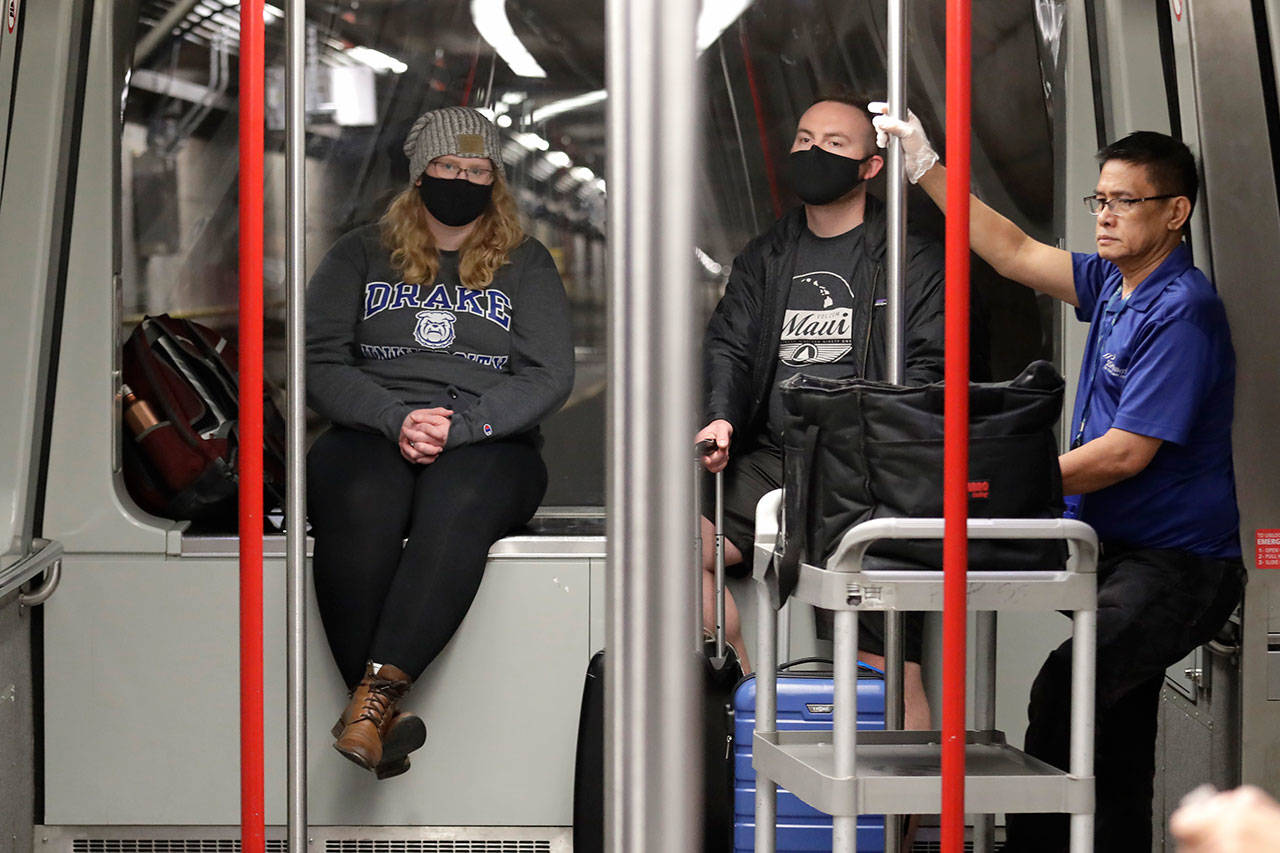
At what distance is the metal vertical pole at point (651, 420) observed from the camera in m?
0.97

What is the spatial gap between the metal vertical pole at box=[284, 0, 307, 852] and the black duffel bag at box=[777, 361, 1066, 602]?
A: 677 mm

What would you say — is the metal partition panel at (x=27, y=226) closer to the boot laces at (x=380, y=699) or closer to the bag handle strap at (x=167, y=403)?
the bag handle strap at (x=167, y=403)

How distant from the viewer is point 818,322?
129 inches

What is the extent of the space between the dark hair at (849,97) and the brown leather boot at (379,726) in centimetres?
154

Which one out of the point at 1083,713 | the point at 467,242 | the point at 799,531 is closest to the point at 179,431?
the point at 467,242

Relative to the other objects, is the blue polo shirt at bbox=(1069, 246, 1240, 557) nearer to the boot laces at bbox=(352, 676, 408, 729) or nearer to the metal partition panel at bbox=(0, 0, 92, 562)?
the boot laces at bbox=(352, 676, 408, 729)

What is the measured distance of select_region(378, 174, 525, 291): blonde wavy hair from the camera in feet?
11.3

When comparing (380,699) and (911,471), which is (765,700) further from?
(380,699)

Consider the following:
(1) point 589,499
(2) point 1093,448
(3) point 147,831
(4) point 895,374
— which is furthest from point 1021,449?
(3) point 147,831

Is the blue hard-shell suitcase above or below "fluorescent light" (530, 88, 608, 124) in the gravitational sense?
below

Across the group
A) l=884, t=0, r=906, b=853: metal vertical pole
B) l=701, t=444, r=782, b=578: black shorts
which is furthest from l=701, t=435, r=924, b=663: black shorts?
l=884, t=0, r=906, b=853: metal vertical pole

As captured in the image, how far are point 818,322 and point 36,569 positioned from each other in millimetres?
1834

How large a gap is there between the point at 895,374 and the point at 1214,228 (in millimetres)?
1109

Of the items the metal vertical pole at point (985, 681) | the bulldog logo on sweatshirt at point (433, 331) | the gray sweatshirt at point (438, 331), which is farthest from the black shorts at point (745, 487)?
the metal vertical pole at point (985, 681)
